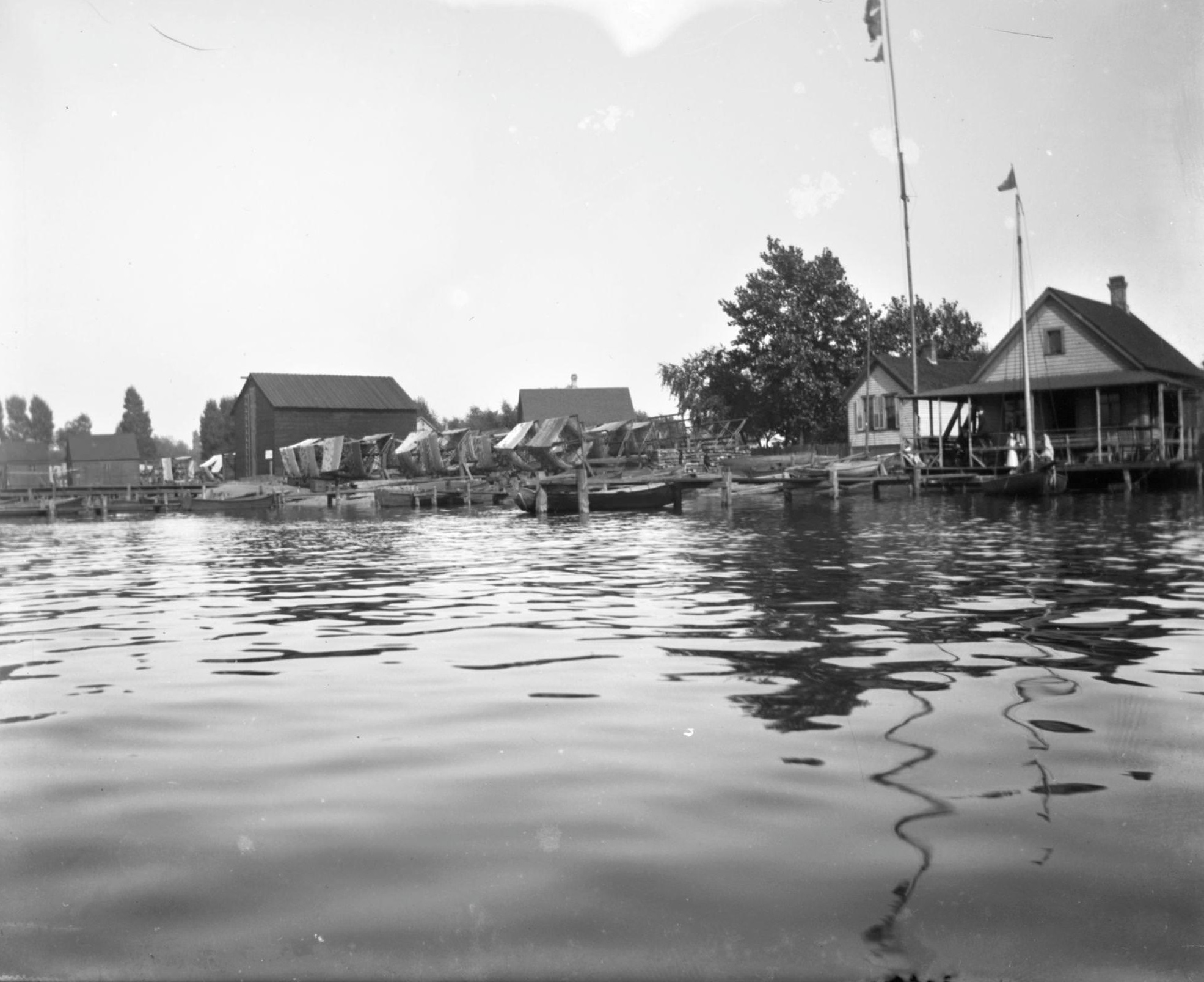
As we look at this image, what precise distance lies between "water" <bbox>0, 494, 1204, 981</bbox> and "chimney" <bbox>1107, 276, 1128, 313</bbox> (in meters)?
45.5

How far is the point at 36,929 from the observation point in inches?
144

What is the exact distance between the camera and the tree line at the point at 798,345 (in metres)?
71.9

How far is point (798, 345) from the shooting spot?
71.5 m

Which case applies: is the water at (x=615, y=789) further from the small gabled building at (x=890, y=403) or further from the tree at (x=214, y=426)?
the tree at (x=214, y=426)

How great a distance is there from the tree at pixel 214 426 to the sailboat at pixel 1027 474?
91643 millimetres


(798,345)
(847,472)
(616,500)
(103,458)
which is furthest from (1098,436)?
(103,458)

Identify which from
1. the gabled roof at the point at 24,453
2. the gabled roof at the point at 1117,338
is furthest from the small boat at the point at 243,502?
the gabled roof at the point at 1117,338

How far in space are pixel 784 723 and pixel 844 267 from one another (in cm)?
7150

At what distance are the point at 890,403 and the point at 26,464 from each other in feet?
232

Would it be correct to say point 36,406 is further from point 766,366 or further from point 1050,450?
point 1050,450

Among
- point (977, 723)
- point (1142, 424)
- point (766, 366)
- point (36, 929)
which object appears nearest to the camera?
point (36, 929)

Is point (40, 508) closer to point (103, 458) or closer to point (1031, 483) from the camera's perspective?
point (103, 458)

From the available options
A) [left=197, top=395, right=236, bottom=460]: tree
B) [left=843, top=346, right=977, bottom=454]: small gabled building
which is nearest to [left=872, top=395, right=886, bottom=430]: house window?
[left=843, top=346, right=977, bottom=454]: small gabled building

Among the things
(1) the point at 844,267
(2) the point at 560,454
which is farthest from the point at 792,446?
(2) the point at 560,454
